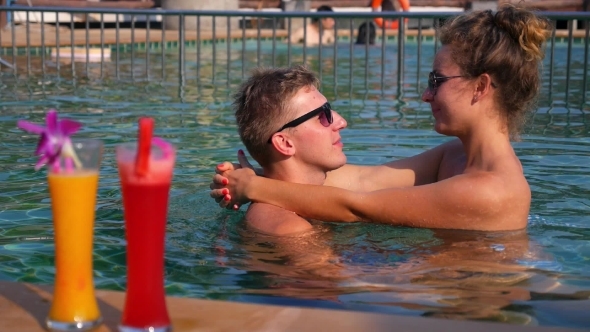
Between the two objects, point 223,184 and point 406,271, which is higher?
point 223,184

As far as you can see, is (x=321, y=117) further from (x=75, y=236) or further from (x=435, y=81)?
(x=75, y=236)

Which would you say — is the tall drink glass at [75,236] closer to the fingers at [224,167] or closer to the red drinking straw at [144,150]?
the red drinking straw at [144,150]

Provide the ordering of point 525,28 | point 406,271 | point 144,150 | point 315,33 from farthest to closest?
point 315,33 → point 525,28 → point 406,271 → point 144,150

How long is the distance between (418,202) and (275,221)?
66cm

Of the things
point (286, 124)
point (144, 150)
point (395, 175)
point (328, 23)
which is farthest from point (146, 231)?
point (328, 23)

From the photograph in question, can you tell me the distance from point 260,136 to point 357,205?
572 millimetres

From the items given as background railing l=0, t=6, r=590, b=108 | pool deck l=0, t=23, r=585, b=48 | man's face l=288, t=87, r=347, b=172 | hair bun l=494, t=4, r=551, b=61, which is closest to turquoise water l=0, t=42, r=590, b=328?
man's face l=288, t=87, r=347, b=172

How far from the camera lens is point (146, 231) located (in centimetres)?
229

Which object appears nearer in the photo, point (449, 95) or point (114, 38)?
point (449, 95)

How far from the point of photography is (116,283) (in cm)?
373

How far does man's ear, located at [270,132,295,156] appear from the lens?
→ 4562 millimetres

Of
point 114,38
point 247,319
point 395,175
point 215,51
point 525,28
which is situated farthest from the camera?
point 114,38

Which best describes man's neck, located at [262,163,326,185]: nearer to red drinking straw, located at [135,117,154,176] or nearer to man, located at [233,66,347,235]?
man, located at [233,66,347,235]

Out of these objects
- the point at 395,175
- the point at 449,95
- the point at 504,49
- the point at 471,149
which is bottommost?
the point at 395,175
